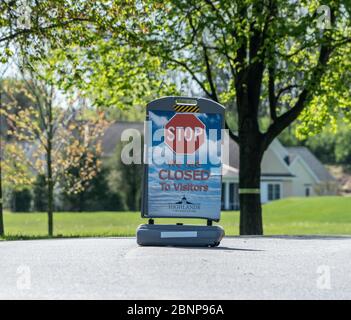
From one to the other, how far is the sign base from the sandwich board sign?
0.69 feet

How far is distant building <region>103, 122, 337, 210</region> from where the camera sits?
6919cm

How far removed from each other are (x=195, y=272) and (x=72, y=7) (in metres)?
10.7

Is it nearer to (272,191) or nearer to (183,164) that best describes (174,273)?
(183,164)

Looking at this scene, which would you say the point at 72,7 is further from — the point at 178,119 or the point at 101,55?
the point at 178,119

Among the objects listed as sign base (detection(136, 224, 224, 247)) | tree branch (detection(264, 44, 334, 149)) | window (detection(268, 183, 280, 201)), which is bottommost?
sign base (detection(136, 224, 224, 247))

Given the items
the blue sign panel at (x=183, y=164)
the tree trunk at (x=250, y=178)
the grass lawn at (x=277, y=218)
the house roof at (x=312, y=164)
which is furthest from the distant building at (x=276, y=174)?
the blue sign panel at (x=183, y=164)

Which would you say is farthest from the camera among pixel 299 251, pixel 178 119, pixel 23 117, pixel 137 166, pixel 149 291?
pixel 137 166

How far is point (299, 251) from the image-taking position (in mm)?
13844

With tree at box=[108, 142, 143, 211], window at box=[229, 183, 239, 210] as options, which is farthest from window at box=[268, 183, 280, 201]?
tree at box=[108, 142, 143, 211]

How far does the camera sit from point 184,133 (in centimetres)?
1475

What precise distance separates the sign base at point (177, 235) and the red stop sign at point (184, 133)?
131 cm

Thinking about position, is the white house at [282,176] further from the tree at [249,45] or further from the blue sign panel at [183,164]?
the blue sign panel at [183,164]

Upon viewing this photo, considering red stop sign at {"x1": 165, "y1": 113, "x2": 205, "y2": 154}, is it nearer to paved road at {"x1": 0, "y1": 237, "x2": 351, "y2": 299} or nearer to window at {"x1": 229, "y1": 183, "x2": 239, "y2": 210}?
paved road at {"x1": 0, "y1": 237, "x2": 351, "y2": 299}
